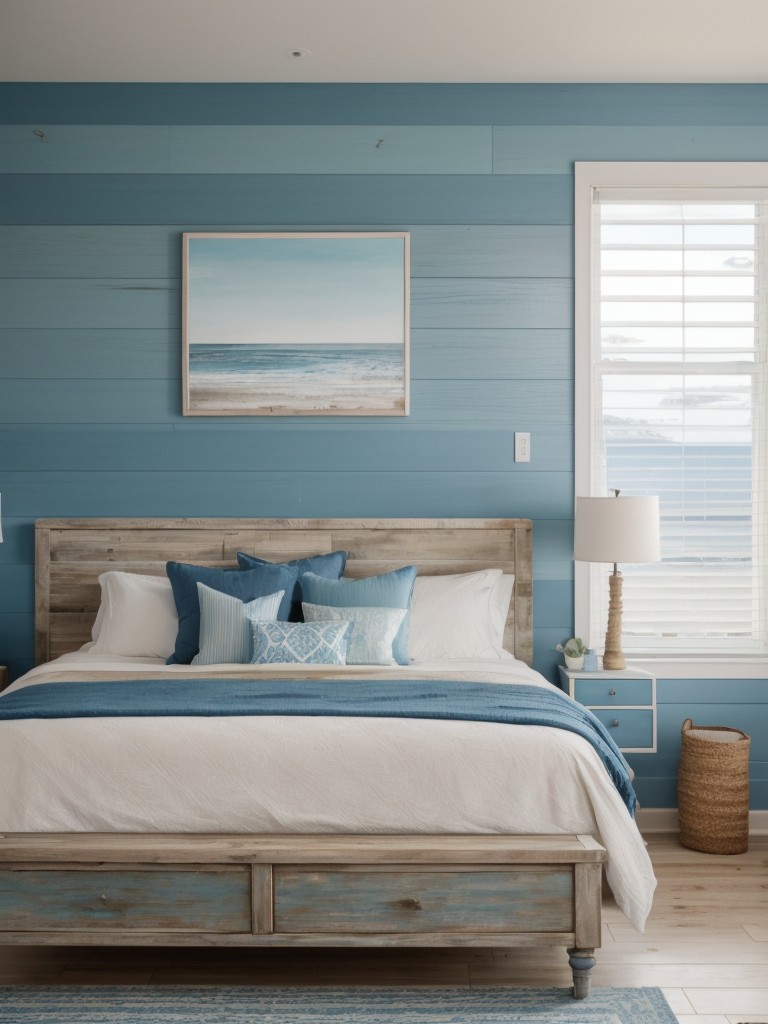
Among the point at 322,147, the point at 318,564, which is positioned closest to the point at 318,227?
the point at 322,147

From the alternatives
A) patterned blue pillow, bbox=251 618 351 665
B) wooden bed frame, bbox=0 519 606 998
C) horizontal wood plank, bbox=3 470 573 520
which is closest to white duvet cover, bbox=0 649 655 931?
wooden bed frame, bbox=0 519 606 998

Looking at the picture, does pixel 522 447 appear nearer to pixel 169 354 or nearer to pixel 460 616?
pixel 460 616

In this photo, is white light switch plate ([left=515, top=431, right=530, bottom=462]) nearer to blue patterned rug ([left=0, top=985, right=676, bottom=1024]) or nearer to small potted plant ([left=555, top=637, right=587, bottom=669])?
small potted plant ([left=555, top=637, right=587, bottom=669])

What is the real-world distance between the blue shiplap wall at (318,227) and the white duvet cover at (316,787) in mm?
1397

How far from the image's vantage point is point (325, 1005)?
7.84 ft

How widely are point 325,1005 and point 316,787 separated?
1.75 ft

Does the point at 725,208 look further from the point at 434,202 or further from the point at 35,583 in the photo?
the point at 35,583

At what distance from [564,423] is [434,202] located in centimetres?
103

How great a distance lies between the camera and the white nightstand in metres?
3.54

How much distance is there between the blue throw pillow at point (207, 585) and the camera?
3.39 metres

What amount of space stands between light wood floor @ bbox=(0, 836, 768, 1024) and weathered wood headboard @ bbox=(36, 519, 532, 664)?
1.31 metres

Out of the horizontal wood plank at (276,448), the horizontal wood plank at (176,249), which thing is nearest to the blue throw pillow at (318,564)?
the horizontal wood plank at (276,448)

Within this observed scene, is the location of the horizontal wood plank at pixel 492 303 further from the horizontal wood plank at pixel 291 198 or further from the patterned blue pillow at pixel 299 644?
the patterned blue pillow at pixel 299 644

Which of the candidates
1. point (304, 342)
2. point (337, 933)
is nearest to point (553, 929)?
point (337, 933)
